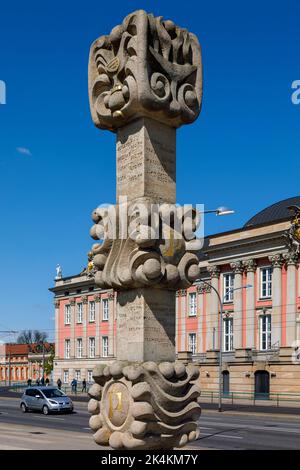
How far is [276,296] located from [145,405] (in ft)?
150

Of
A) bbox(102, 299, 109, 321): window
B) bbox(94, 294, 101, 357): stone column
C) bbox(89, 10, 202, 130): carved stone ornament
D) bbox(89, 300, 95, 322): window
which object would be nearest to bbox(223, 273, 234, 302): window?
bbox(102, 299, 109, 321): window

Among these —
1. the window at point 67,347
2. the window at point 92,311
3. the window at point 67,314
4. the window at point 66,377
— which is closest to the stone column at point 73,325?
the window at point 67,347

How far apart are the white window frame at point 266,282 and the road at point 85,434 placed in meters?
20.8

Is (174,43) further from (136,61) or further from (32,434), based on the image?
(32,434)

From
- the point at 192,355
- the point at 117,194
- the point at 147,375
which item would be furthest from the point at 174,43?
the point at 192,355

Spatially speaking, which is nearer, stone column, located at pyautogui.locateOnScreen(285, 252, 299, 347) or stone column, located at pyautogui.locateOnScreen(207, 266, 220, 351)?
stone column, located at pyautogui.locateOnScreen(285, 252, 299, 347)

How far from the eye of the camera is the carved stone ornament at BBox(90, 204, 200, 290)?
1183 cm

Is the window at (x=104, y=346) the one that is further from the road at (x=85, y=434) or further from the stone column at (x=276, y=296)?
the road at (x=85, y=434)

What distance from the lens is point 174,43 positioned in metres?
12.9

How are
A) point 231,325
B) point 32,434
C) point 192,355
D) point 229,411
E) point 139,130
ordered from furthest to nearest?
point 192,355, point 231,325, point 229,411, point 32,434, point 139,130

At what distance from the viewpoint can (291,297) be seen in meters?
54.7

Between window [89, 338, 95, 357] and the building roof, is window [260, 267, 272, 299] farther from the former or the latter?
window [89, 338, 95, 357]

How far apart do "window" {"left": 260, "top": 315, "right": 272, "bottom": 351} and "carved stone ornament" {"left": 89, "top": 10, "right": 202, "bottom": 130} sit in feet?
149

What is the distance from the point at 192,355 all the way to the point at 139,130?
5481 centimetres
